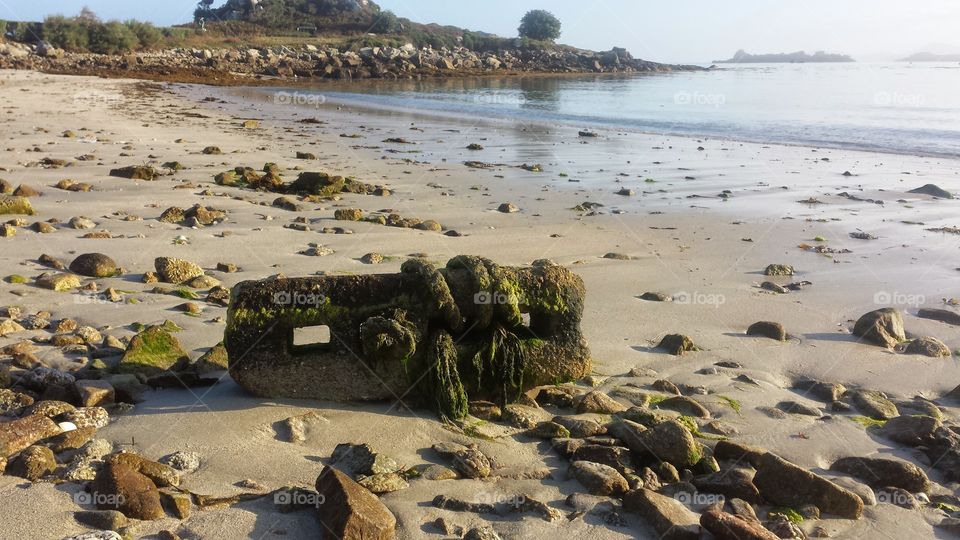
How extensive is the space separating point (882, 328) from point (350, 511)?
167 inches

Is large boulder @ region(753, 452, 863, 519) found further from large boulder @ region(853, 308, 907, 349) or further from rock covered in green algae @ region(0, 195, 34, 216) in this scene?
rock covered in green algae @ region(0, 195, 34, 216)

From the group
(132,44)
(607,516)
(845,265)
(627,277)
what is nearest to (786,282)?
(845,265)

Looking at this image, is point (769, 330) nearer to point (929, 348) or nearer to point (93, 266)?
point (929, 348)

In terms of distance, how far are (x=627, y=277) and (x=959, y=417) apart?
2.96 m

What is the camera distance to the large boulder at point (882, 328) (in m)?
5.30

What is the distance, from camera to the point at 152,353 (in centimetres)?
409

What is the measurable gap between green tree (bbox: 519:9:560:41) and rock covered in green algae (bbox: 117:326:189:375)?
3684 inches

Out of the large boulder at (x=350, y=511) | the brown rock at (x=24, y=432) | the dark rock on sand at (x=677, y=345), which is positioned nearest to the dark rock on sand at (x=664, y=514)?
the large boulder at (x=350, y=511)

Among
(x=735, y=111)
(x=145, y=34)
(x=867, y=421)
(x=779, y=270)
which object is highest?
(x=145, y=34)

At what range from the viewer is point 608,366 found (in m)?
4.65

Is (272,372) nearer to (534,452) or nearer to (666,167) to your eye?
(534,452)

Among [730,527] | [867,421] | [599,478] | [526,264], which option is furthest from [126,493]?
[526,264]

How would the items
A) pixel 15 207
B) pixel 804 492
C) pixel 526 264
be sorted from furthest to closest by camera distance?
pixel 15 207 → pixel 526 264 → pixel 804 492

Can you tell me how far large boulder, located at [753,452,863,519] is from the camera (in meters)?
3.18
